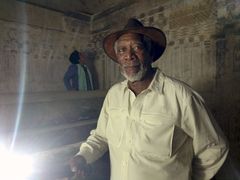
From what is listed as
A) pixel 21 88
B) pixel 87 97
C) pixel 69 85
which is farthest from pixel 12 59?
pixel 87 97

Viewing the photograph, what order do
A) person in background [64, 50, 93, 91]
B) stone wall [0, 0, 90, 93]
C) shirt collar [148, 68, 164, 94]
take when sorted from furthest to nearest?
person in background [64, 50, 93, 91] → stone wall [0, 0, 90, 93] → shirt collar [148, 68, 164, 94]

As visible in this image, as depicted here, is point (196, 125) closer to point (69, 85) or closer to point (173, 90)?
point (173, 90)

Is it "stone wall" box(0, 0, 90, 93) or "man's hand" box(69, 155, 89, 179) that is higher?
"stone wall" box(0, 0, 90, 93)

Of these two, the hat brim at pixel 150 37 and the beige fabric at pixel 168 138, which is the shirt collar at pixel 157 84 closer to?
the beige fabric at pixel 168 138

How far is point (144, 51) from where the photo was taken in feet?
4.09

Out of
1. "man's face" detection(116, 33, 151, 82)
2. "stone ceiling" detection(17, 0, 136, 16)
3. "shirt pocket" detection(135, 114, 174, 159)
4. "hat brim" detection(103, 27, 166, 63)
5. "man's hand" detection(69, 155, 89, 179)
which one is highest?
"stone ceiling" detection(17, 0, 136, 16)

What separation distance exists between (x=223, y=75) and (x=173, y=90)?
4.28 feet

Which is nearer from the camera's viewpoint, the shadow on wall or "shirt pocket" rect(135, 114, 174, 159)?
"shirt pocket" rect(135, 114, 174, 159)

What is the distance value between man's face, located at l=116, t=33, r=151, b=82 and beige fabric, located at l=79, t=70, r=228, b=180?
0.35 ft

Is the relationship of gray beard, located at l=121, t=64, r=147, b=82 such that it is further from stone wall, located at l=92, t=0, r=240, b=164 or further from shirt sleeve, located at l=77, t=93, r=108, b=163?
stone wall, located at l=92, t=0, r=240, b=164

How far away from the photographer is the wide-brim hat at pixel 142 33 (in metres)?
1.24

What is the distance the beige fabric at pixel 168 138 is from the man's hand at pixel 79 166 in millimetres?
72

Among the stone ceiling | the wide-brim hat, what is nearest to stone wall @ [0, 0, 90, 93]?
the stone ceiling

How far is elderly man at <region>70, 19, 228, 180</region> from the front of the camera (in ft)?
3.59
